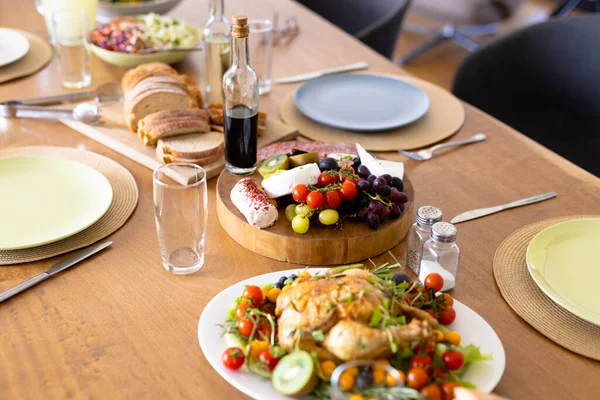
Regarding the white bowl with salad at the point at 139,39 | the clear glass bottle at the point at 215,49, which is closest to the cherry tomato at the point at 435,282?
the clear glass bottle at the point at 215,49

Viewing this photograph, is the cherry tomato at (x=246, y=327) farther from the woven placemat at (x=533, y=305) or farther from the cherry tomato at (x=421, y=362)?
the woven placemat at (x=533, y=305)

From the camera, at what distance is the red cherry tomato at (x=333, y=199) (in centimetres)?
123

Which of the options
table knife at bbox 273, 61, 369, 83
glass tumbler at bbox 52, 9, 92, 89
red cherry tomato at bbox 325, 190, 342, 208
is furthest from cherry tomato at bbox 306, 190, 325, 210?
glass tumbler at bbox 52, 9, 92, 89

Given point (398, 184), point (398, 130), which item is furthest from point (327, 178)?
point (398, 130)

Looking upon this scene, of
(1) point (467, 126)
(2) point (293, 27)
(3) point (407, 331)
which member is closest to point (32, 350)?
(3) point (407, 331)

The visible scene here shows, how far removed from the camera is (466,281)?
4.09 feet

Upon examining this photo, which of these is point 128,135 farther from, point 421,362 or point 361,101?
point 421,362

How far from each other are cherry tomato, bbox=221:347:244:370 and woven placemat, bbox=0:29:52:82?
4.62ft

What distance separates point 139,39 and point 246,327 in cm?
130

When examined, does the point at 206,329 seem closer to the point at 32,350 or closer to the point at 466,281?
the point at 32,350

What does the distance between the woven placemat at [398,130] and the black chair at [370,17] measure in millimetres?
752

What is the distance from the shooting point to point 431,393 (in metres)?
0.88

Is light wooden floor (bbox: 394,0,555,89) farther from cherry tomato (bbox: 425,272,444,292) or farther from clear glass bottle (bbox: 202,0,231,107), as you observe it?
cherry tomato (bbox: 425,272,444,292)

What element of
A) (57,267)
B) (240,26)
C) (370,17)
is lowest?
(370,17)
